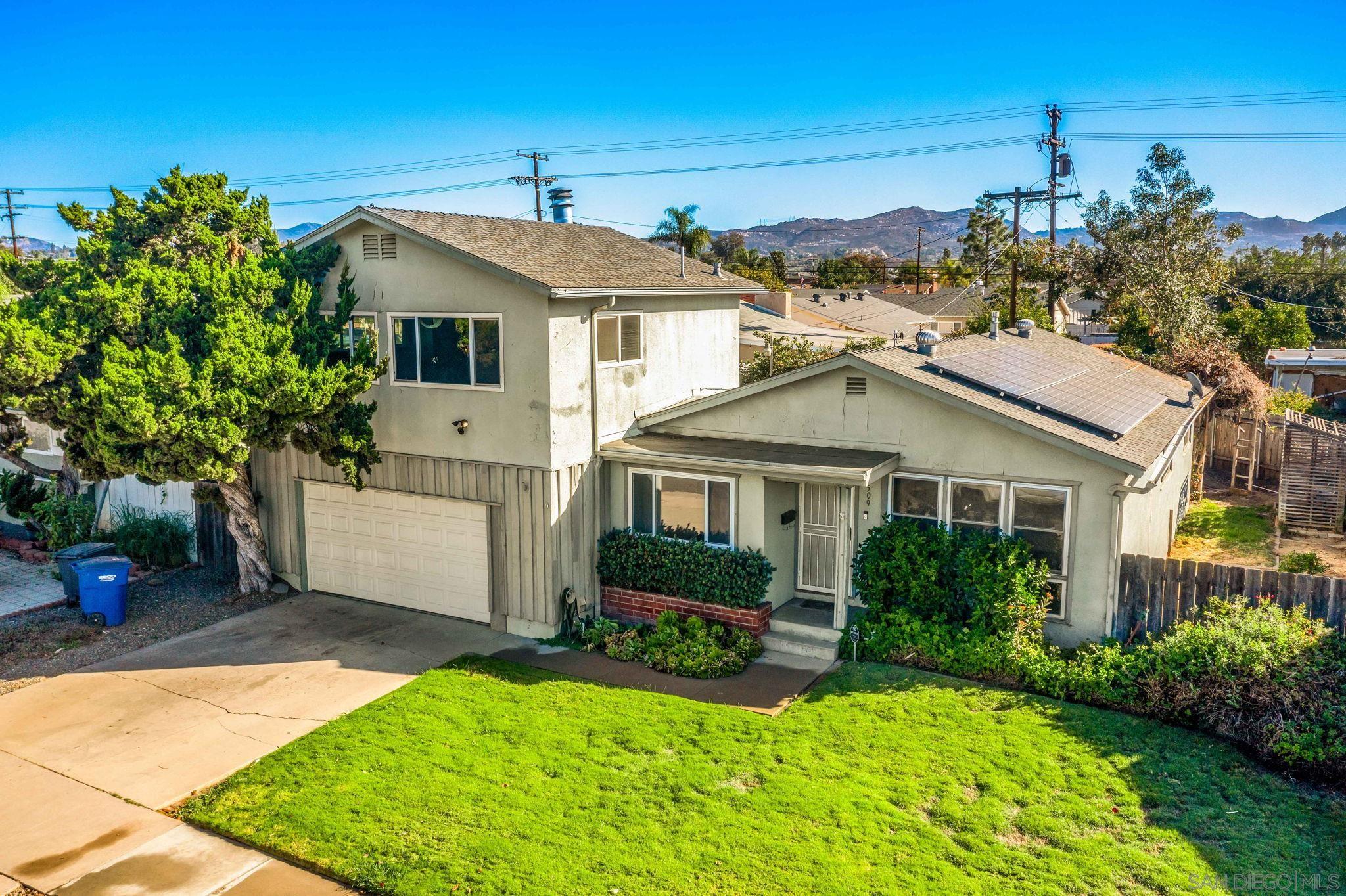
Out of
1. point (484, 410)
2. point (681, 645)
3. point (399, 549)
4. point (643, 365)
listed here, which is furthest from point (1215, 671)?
→ point (399, 549)

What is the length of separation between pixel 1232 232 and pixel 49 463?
46.0m

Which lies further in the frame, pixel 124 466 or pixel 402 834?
pixel 124 466

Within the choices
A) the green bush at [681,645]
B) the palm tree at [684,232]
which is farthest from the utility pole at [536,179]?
the green bush at [681,645]

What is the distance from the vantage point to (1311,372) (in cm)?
3159

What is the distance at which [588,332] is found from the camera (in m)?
13.4

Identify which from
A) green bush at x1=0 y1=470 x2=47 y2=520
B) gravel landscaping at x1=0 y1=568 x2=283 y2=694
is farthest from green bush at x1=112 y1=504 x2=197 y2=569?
green bush at x1=0 y1=470 x2=47 y2=520

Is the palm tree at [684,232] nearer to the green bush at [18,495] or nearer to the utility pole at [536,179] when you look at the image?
the utility pole at [536,179]

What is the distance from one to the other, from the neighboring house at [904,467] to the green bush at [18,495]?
44.1 feet

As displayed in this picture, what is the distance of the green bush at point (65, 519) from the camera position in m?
17.8

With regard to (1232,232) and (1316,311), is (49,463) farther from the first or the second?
(1316,311)

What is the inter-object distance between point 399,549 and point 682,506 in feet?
15.2

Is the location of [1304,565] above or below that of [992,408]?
below

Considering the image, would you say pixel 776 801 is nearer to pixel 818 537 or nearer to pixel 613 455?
pixel 818 537

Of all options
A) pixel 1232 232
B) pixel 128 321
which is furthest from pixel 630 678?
pixel 1232 232
